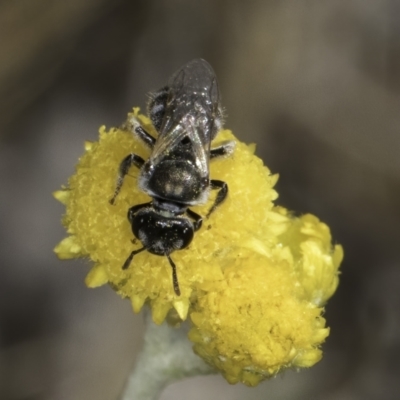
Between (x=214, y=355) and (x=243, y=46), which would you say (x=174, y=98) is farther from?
(x=243, y=46)

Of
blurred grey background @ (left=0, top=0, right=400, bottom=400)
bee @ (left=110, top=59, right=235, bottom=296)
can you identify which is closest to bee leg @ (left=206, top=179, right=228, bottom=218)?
bee @ (left=110, top=59, right=235, bottom=296)

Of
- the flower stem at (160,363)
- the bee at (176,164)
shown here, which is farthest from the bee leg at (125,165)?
the flower stem at (160,363)

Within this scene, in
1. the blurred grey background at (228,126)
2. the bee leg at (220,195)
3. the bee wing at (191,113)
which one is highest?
the bee wing at (191,113)

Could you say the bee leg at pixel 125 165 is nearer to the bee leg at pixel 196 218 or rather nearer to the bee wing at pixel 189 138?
the bee wing at pixel 189 138

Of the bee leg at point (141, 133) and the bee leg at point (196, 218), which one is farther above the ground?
the bee leg at point (141, 133)

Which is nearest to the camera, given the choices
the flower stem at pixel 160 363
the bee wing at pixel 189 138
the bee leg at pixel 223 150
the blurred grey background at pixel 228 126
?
the bee wing at pixel 189 138

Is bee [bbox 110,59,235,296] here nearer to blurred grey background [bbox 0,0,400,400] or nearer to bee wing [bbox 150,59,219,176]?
bee wing [bbox 150,59,219,176]

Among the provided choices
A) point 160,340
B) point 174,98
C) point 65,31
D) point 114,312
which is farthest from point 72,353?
point 174,98
